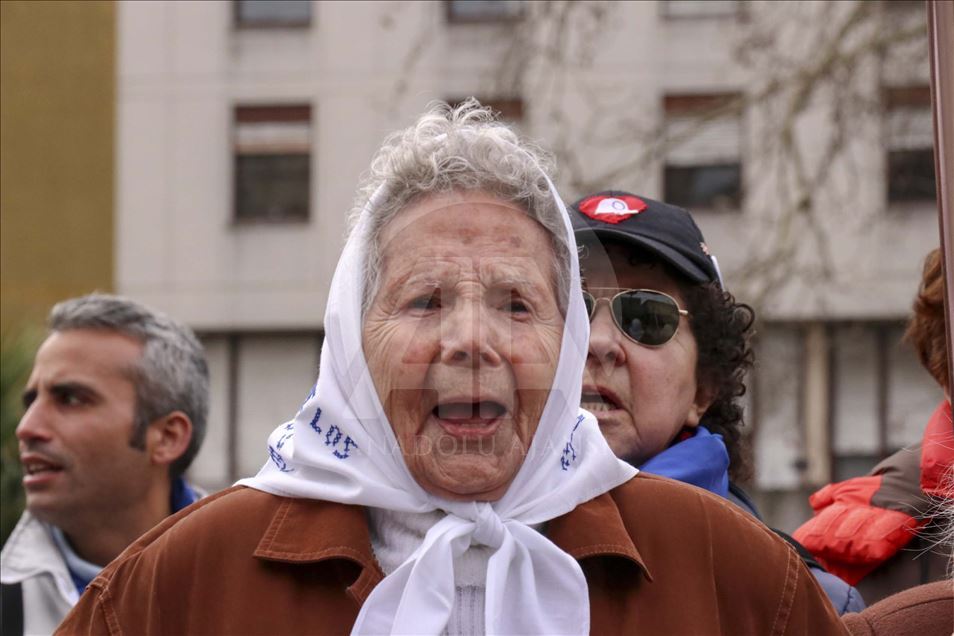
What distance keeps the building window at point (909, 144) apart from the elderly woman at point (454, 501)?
694 centimetres

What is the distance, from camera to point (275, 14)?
60.9 ft

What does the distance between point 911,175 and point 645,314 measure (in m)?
9.65

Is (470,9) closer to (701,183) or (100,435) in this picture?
A: (701,183)

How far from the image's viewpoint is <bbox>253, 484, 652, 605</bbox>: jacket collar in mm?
2281

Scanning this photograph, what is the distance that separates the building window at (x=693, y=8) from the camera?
603 inches

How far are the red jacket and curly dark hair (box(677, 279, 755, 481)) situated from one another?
22cm

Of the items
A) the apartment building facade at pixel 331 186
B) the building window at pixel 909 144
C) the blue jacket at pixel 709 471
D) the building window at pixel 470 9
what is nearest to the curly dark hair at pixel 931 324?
→ the blue jacket at pixel 709 471

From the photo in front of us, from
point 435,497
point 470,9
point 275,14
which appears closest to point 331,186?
point 275,14

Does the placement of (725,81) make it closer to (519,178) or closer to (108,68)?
(108,68)

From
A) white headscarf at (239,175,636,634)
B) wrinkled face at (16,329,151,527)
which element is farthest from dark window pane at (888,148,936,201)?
white headscarf at (239,175,636,634)

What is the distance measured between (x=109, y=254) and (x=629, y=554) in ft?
57.8

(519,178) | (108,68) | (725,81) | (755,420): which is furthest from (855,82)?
(108,68)

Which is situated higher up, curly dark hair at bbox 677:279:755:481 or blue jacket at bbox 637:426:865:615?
curly dark hair at bbox 677:279:755:481

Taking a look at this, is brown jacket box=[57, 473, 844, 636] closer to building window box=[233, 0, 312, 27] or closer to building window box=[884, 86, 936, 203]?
building window box=[884, 86, 936, 203]
